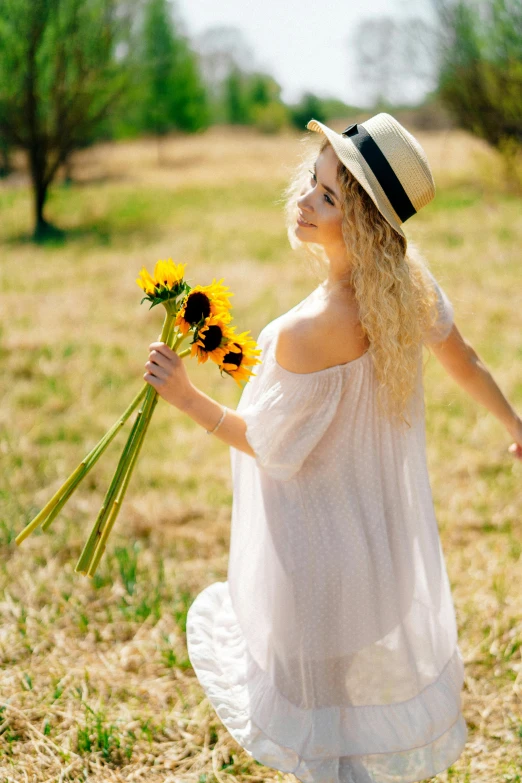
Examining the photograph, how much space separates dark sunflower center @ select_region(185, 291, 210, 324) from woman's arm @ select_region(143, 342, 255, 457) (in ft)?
0.34

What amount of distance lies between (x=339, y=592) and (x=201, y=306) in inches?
31.8

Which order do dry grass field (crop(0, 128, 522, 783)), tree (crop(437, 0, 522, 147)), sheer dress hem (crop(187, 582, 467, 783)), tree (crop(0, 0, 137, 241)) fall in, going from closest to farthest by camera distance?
sheer dress hem (crop(187, 582, 467, 783)) < dry grass field (crop(0, 128, 522, 783)) < tree (crop(0, 0, 137, 241)) < tree (crop(437, 0, 522, 147))

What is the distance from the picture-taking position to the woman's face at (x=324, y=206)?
1.65m

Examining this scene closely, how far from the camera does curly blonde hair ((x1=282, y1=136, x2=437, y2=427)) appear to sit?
1.62 m

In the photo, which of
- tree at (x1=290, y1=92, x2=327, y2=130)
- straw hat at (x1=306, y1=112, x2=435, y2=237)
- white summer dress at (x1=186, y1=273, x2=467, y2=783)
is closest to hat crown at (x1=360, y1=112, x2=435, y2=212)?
straw hat at (x1=306, y1=112, x2=435, y2=237)

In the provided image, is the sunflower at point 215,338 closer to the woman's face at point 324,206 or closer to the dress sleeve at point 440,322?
the woman's face at point 324,206

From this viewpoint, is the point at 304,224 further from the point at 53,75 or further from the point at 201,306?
the point at 53,75

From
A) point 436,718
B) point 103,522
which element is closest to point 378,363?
point 103,522

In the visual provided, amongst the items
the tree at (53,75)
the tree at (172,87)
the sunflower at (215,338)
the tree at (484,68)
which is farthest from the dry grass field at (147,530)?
the tree at (172,87)

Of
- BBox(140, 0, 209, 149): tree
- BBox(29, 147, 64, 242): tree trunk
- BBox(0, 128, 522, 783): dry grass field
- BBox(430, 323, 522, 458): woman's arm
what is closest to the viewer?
BBox(430, 323, 522, 458): woman's arm

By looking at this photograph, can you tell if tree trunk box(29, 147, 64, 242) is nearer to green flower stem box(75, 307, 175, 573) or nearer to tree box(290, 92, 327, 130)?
green flower stem box(75, 307, 175, 573)

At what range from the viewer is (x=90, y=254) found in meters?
9.66

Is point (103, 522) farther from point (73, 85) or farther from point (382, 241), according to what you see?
point (73, 85)

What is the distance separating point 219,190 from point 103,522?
50.3 feet
